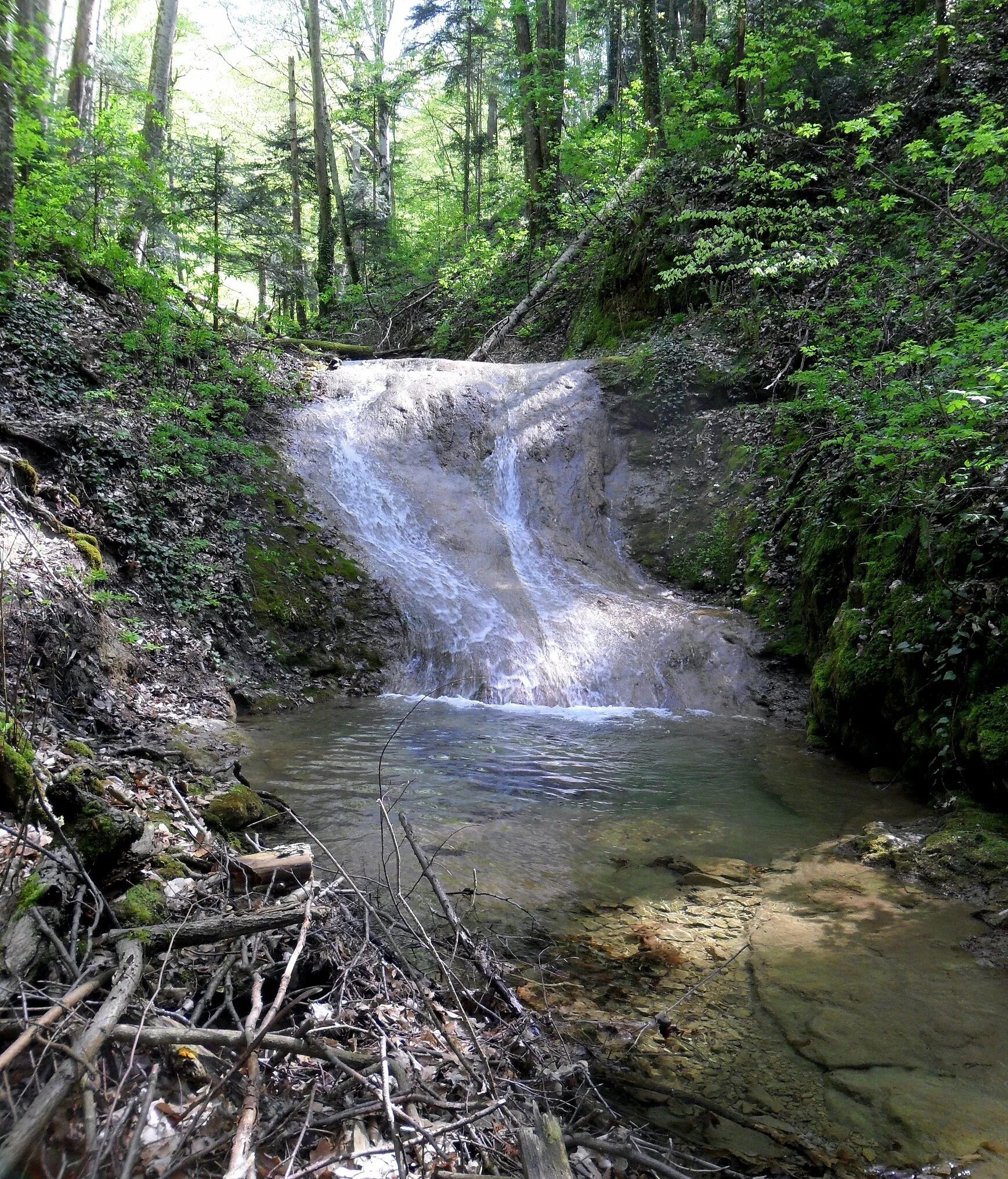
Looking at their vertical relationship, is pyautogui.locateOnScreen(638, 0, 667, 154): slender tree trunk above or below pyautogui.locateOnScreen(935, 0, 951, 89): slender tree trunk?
above

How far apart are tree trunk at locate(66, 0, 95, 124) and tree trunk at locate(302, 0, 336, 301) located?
6372mm

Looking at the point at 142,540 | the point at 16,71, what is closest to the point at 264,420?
the point at 142,540

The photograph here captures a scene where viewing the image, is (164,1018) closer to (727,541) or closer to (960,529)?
(960,529)

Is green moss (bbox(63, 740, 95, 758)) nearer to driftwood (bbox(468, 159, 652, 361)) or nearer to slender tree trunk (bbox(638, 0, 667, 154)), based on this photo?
driftwood (bbox(468, 159, 652, 361))

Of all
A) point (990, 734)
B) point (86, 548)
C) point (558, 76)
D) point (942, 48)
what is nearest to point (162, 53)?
point (558, 76)

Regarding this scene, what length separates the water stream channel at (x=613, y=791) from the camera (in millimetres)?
2887

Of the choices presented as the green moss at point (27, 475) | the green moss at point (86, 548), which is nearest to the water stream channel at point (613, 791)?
the green moss at point (86, 548)

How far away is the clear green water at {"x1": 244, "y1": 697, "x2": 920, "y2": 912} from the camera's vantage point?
4703 millimetres

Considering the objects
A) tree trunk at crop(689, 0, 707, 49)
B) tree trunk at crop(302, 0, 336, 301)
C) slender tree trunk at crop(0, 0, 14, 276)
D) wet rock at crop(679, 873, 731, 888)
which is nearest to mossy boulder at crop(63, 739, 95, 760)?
wet rock at crop(679, 873, 731, 888)

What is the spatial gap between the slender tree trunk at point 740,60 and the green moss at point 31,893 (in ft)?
51.5

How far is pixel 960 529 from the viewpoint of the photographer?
6.00m

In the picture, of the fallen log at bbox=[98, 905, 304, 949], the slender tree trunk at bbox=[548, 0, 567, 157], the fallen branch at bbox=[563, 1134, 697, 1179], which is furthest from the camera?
the slender tree trunk at bbox=[548, 0, 567, 157]

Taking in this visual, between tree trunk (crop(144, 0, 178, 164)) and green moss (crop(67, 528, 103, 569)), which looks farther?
tree trunk (crop(144, 0, 178, 164))

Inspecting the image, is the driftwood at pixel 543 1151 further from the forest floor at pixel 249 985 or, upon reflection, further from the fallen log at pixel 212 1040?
the fallen log at pixel 212 1040
